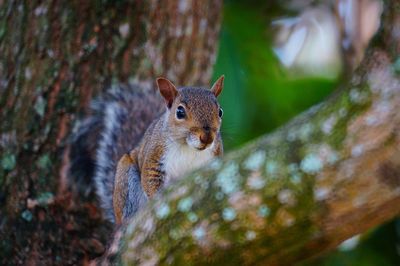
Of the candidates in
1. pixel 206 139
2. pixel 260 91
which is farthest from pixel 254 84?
pixel 206 139

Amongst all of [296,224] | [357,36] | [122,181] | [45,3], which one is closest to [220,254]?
[296,224]

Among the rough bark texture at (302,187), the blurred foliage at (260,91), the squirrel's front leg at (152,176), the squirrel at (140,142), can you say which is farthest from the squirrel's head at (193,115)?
the rough bark texture at (302,187)

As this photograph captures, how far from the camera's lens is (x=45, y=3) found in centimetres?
272

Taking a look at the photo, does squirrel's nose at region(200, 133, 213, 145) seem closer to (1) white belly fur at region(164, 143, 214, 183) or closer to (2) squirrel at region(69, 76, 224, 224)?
(2) squirrel at region(69, 76, 224, 224)

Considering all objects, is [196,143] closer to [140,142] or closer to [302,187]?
[140,142]

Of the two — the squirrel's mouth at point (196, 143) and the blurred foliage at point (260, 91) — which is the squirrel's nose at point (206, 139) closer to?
the squirrel's mouth at point (196, 143)

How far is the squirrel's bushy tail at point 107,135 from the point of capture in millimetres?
2688

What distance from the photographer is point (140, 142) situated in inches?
109

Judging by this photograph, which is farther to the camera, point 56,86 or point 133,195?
point 56,86

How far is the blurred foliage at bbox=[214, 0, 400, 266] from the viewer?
304cm

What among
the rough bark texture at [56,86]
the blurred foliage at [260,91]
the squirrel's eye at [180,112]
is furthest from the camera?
the blurred foliage at [260,91]

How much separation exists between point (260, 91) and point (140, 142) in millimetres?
749

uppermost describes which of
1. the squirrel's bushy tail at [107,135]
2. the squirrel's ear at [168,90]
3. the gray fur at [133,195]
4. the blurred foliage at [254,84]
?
the blurred foliage at [254,84]

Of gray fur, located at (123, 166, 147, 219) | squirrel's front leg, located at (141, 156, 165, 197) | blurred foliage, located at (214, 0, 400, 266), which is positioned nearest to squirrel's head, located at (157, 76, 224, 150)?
squirrel's front leg, located at (141, 156, 165, 197)
